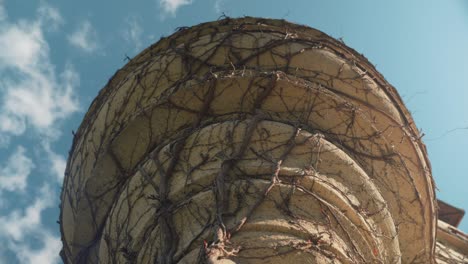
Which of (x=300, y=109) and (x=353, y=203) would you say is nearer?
(x=353, y=203)

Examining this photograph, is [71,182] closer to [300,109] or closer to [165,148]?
[165,148]

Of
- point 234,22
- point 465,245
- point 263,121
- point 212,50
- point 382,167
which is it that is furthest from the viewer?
point 465,245

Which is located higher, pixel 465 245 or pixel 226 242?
pixel 465 245

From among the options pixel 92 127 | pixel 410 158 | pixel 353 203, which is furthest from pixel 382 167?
pixel 92 127

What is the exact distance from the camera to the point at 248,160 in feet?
15.5

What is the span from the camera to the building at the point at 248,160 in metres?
4.22

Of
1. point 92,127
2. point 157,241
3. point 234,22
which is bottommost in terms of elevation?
point 157,241

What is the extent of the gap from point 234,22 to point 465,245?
19.1ft

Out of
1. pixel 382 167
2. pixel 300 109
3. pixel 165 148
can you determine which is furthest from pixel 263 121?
pixel 382 167

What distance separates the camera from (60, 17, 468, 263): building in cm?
422

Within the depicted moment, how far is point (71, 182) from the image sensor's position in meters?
6.26

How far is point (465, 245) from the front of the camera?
927 centimetres

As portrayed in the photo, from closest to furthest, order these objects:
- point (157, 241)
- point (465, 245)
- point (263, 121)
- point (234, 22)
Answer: point (157, 241)
point (263, 121)
point (234, 22)
point (465, 245)

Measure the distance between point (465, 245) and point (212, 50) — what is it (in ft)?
19.8
